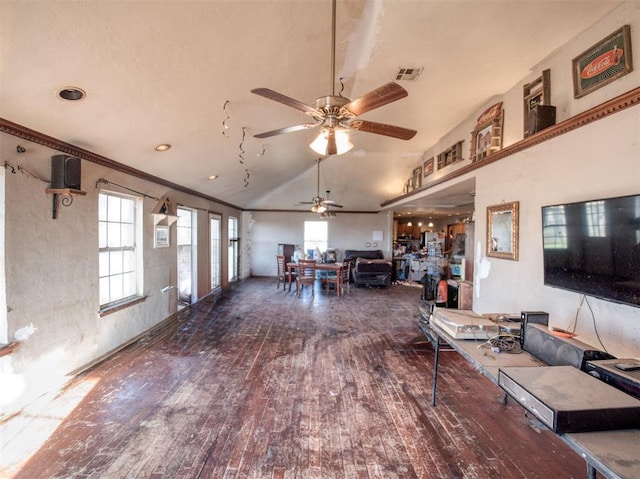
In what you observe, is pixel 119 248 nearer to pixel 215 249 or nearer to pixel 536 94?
pixel 215 249

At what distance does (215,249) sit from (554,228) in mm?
6642

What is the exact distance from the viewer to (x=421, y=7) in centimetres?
200

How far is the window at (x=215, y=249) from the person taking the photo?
702 cm

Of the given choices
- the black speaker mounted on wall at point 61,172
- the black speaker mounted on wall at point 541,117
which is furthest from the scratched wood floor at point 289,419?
the black speaker mounted on wall at point 541,117

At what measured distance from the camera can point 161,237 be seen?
15.0 ft

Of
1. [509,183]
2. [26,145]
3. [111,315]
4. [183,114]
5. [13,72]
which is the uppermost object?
[183,114]

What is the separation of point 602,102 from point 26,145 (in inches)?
174

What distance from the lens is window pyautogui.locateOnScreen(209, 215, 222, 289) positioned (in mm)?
7016

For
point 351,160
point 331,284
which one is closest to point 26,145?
point 351,160

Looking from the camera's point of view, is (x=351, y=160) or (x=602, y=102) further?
(x=351, y=160)

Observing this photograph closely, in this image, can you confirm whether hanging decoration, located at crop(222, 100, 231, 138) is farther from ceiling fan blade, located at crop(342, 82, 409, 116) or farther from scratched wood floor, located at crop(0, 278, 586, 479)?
scratched wood floor, located at crop(0, 278, 586, 479)

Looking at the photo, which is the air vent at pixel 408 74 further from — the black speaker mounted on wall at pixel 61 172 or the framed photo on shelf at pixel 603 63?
the black speaker mounted on wall at pixel 61 172

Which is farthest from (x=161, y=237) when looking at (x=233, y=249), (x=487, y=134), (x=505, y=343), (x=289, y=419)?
(x=487, y=134)

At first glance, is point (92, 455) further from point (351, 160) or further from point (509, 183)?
point (351, 160)
